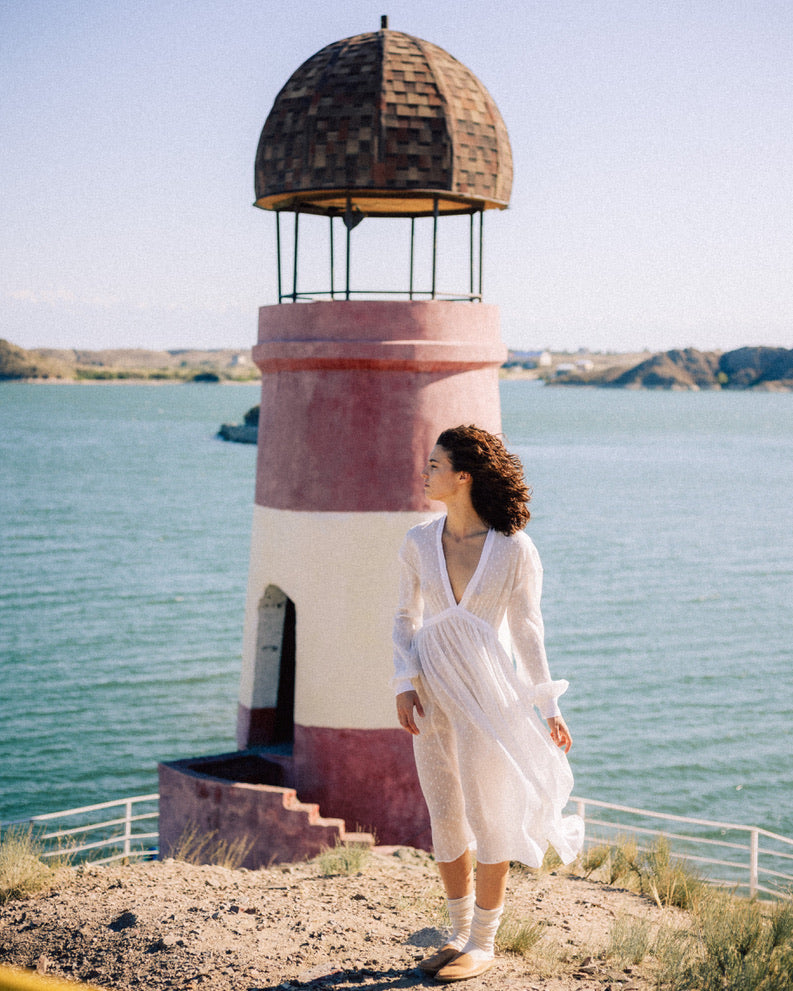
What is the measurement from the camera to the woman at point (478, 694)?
17.0ft

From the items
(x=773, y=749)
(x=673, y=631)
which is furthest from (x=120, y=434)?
(x=773, y=749)

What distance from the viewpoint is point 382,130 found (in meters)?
9.86

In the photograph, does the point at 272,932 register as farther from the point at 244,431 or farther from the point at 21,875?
the point at 244,431

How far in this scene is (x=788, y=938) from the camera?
6043 millimetres

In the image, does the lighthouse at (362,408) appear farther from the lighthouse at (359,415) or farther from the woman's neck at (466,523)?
the woman's neck at (466,523)

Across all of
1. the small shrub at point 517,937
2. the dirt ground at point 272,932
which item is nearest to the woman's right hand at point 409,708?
the dirt ground at point 272,932

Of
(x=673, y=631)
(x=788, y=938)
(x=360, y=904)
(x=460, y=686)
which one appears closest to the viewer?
(x=460, y=686)

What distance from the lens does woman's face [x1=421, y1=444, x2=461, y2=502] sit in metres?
5.33

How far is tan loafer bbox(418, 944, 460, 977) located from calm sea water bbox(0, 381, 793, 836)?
11.1 meters

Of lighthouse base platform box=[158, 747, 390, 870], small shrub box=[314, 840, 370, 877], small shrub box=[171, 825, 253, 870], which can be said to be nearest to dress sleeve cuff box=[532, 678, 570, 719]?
small shrub box=[314, 840, 370, 877]

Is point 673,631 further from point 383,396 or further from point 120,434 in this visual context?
point 120,434

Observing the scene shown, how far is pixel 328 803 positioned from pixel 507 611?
531 cm

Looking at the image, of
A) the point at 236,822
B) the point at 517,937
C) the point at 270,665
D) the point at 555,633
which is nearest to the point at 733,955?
the point at 517,937

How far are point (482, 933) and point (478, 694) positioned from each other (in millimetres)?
1119
